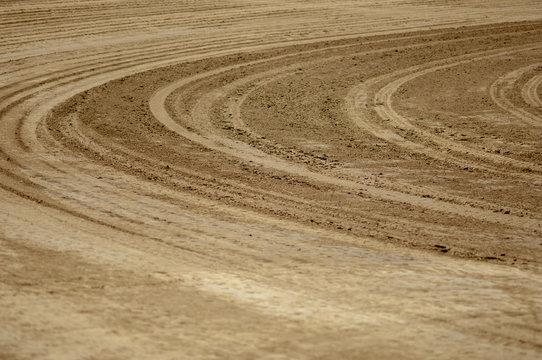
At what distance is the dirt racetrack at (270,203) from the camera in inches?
239

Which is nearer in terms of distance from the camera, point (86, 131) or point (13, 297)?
point (13, 297)

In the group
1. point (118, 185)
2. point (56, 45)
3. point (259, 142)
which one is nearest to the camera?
point (118, 185)

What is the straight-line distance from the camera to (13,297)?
6.53m

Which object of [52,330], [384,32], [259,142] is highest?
[384,32]

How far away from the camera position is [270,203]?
9.23m

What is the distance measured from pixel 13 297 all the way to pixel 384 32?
58.9ft

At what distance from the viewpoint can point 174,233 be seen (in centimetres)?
814

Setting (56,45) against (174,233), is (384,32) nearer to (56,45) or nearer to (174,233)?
(56,45)

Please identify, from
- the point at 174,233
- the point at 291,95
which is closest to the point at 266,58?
the point at 291,95

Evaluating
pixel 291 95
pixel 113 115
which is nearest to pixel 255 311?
pixel 113 115

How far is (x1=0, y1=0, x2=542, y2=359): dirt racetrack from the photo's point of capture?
6.07 meters

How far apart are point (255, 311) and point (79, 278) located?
149cm

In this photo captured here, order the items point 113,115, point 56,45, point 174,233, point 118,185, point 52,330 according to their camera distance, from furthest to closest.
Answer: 1. point 56,45
2. point 113,115
3. point 118,185
4. point 174,233
5. point 52,330

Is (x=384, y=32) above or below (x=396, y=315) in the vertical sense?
above
